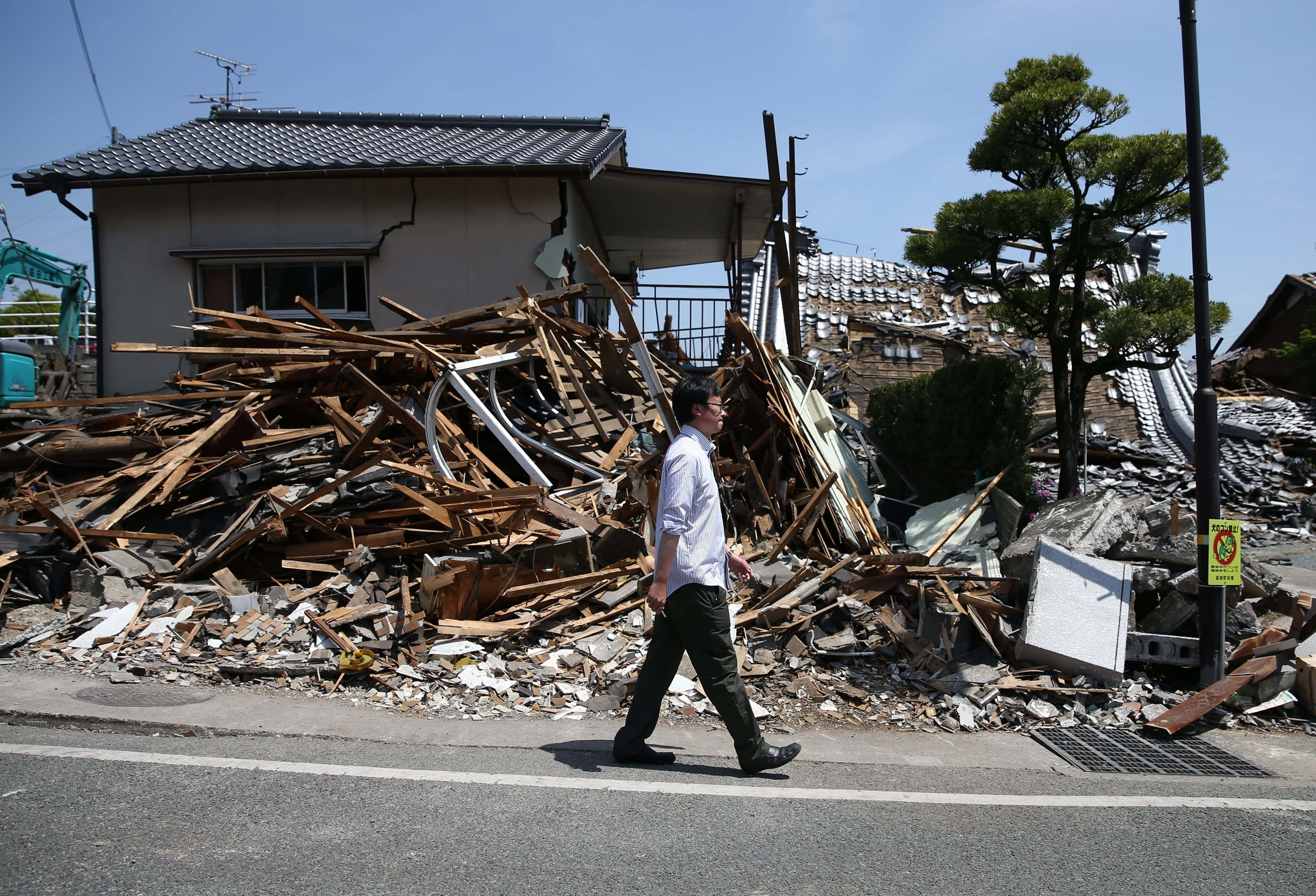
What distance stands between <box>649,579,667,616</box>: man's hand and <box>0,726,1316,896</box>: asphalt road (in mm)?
811

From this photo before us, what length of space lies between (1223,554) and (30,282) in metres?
25.7

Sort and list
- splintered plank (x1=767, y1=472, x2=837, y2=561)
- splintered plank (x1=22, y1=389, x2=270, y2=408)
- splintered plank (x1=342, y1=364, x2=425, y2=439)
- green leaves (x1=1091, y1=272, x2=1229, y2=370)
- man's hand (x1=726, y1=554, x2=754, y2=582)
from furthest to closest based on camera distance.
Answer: green leaves (x1=1091, y1=272, x2=1229, y2=370) < splintered plank (x1=22, y1=389, x2=270, y2=408) < splintered plank (x1=342, y1=364, x2=425, y2=439) < splintered plank (x1=767, y1=472, x2=837, y2=561) < man's hand (x1=726, y1=554, x2=754, y2=582)

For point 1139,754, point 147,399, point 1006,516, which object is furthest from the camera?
point 147,399

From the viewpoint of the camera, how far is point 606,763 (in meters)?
4.09

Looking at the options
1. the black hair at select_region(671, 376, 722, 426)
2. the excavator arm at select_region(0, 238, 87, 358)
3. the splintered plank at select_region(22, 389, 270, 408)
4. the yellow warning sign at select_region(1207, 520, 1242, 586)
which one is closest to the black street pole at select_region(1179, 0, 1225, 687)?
the yellow warning sign at select_region(1207, 520, 1242, 586)

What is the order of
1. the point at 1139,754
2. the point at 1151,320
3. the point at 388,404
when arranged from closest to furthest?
the point at 1139,754, the point at 388,404, the point at 1151,320

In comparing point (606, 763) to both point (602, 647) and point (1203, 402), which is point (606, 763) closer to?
point (602, 647)

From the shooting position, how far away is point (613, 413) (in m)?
9.38

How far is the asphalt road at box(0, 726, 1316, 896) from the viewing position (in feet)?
9.66

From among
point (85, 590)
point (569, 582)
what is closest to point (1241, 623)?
point (569, 582)

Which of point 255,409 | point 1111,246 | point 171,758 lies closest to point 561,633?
point 171,758

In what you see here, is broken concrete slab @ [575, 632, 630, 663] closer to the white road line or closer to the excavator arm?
the white road line

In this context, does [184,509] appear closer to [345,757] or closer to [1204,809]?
[345,757]

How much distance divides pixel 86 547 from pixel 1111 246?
10.6 m
